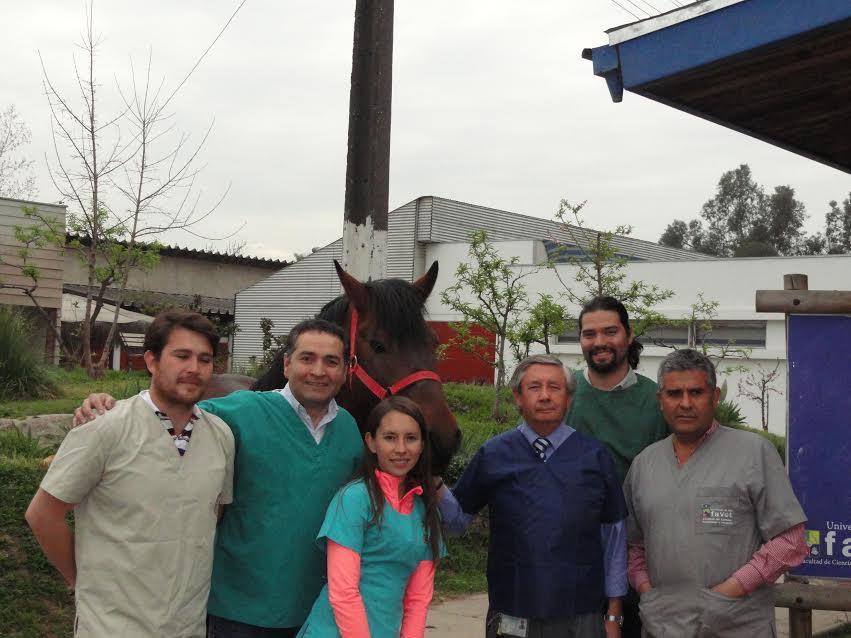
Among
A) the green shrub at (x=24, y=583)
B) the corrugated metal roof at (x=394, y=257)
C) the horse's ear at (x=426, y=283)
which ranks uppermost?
the corrugated metal roof at (x=394, y=257)

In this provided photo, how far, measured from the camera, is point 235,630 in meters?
2.80

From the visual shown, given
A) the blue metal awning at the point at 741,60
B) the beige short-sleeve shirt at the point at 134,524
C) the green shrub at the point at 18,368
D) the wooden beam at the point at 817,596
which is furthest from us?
the green shrub at the point at 18,368

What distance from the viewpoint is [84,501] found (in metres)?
2.57

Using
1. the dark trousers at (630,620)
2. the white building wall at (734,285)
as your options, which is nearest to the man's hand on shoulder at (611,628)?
the dark trousers at (630,620)

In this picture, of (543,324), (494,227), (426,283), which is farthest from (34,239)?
(494,227)

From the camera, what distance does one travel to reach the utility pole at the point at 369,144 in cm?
624

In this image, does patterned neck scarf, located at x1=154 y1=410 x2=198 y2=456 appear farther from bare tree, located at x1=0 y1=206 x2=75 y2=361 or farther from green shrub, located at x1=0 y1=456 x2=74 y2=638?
bare tree, located at x1=0 y1=206 x2=75 y2=361

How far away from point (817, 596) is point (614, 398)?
1.14 m

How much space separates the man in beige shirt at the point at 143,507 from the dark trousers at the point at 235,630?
0.44 feet

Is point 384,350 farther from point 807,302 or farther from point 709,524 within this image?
point 807,302

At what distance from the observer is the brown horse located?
150 inches

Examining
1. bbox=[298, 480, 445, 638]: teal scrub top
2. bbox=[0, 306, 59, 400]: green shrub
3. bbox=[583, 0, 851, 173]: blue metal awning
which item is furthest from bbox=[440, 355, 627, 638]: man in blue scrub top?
bbox=[0, 306, 59, 400]: green shrub

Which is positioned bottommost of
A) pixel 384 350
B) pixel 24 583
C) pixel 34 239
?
pixel 24 583

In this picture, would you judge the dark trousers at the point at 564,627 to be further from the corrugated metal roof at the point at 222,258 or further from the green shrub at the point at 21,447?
the corrugated metal roof at the point at 222,258
